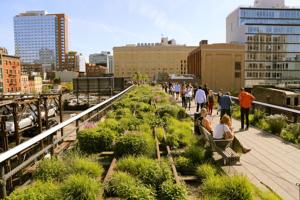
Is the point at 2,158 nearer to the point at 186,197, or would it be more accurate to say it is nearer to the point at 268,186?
→ the point at 186,197

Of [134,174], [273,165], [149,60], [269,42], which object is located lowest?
[273,165]

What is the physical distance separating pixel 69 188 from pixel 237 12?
118 m

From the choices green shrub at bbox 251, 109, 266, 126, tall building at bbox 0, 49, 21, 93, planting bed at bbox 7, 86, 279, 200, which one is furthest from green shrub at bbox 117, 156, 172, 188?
tall building at bbox 0, 49, 21, 93

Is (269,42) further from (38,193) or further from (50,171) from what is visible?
(38,193)

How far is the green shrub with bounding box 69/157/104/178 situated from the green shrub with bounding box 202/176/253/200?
214cm

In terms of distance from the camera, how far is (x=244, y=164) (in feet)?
24.6

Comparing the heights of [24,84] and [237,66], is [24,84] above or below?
below

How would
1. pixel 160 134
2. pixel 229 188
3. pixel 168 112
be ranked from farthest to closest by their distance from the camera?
1. pixel 168 112
2. pixel 160 134
3. pixel 229 188

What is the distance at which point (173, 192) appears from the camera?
17.5 ft

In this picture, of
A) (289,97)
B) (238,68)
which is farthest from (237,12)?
(289,97)

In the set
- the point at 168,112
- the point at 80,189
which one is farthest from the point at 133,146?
the point at 168,112

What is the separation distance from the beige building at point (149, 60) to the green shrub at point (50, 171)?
144385mm

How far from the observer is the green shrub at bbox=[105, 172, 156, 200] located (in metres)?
5.23

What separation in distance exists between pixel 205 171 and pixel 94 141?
3281 millimetres
